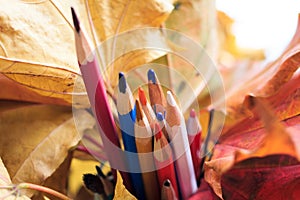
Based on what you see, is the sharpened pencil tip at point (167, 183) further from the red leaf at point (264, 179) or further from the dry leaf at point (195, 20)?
the dry leaf at point (195, 20)

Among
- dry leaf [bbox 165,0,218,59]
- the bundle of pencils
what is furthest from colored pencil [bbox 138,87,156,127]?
dry leaf [bbox 165,0,218,59]

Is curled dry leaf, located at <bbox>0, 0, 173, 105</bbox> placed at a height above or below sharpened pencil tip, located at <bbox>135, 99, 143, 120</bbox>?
above

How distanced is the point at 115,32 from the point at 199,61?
0.07 meters

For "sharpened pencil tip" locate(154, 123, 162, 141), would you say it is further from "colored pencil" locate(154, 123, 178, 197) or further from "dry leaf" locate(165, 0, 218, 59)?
"dry leaf" locate(165, 0, 218, 59)

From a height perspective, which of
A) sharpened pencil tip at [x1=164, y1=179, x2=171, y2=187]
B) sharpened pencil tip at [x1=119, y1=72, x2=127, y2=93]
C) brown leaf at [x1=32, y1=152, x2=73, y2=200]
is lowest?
brown leaf at [x1=32, y1=152, x2=73, y2=200]

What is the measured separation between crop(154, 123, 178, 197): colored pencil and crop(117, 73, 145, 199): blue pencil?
12 mm

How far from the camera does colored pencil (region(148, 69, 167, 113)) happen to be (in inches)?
9.4

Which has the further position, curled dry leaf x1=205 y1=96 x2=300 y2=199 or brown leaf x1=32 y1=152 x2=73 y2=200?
brown leaf x1=32 y1=152 x2=73 y2=200

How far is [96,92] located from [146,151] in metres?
0.04

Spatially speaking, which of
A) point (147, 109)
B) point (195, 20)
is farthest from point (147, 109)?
point (195, 20)

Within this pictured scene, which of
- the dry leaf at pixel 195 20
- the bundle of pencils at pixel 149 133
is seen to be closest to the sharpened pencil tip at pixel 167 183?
the bundle of pencils at pixel 149 133

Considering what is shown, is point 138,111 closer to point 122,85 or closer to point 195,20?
point 122,85

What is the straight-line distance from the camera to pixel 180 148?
0.82ft

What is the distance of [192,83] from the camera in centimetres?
34
